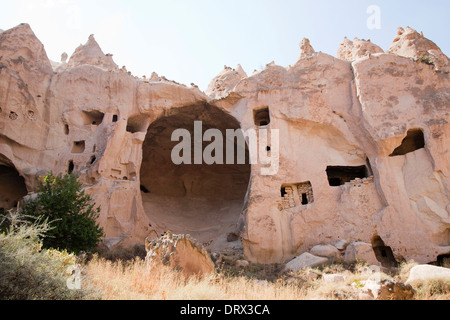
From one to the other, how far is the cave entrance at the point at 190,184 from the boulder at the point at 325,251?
474 cm

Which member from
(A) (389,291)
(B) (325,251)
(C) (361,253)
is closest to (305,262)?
(B) (325,251)

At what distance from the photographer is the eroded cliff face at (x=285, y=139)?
1156 cm

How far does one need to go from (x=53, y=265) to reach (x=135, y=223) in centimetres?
792

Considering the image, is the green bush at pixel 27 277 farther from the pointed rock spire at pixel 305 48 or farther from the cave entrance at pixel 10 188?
the pointed rock spire at pixel 305 48

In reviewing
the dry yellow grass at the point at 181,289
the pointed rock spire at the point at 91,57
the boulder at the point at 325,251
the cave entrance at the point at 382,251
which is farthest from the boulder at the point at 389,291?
the pointed rock spire at the point at 91,57

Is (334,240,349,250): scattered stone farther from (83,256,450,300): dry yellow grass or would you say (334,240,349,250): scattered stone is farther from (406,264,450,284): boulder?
(406,264,450,284): boulder

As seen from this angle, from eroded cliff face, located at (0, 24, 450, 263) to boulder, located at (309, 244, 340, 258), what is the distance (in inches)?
28.3

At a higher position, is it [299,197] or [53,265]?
[299,197]

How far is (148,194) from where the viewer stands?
18047 mm

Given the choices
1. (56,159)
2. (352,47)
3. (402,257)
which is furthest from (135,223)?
(352,47)

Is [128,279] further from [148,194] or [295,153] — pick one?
[148,194]

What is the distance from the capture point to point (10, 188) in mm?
14367

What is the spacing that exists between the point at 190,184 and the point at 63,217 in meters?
10.1

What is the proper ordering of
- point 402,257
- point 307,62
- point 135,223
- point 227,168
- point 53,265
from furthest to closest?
point 227,168 < point 307,62 < point 135,223 < point 402,257 < point 53,265
